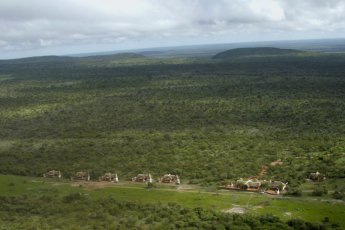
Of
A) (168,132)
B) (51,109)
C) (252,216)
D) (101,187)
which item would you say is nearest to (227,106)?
(168,132)

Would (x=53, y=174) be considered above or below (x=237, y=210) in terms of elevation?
below

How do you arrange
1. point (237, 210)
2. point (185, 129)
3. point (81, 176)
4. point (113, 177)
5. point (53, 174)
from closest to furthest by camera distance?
1. point (237, 210)
2. point (113, 177)
3. point (81, 176)
4. point (53, 174)
5. point (185, 129)

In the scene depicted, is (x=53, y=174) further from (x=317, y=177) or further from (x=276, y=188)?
(x=317, y=177)

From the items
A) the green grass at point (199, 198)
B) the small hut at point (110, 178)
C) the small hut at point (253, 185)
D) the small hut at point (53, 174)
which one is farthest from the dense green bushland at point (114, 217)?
the small hut at point (53, 174)

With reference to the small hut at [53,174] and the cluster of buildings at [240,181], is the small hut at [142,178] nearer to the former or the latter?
the cluster of buildings at [240,181]

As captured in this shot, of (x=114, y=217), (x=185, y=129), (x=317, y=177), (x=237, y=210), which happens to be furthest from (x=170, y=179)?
(x=185, y=129)

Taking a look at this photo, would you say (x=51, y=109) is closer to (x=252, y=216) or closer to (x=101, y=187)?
(x=101, y=187)
